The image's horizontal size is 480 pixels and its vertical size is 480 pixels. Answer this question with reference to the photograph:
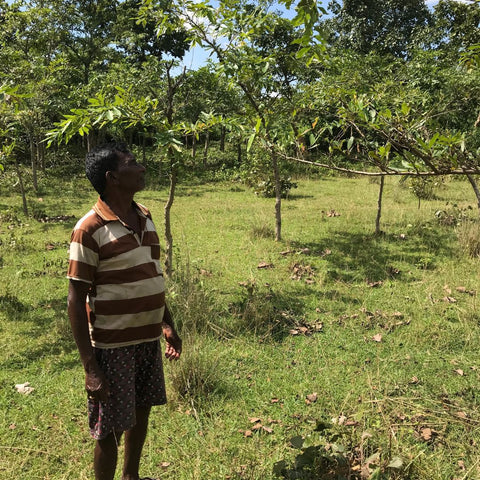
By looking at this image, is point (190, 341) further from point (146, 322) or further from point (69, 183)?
point (69, 183)

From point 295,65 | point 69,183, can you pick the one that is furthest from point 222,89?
point 69,183

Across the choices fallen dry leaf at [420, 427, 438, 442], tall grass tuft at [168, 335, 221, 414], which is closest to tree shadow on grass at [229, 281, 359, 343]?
tall grass tuft at [168, 335, 221, 414]

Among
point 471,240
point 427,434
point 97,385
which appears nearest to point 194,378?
point 97,385

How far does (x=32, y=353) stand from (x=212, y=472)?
7.47 ft

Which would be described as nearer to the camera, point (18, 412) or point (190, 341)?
point (18, 412)

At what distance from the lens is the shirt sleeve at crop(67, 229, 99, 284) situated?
1.79m

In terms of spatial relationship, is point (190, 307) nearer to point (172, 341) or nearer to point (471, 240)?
point (172, 341)

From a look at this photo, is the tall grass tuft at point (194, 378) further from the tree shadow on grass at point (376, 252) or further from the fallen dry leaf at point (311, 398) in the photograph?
the tree shadow on grass at point (376, 252)

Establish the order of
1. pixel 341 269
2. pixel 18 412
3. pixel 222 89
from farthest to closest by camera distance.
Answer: pixel 222 89, pixel 341 269, pixel 18 412

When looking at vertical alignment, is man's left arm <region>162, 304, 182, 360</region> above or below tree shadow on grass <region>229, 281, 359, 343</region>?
above

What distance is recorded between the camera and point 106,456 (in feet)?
6.57

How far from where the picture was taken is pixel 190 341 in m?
3.36

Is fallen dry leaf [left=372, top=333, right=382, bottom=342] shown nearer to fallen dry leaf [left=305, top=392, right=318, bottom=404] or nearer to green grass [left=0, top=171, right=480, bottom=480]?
green grass [left=0, top=171, right=480, bottom=480]

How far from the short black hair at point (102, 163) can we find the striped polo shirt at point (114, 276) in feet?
0.36
